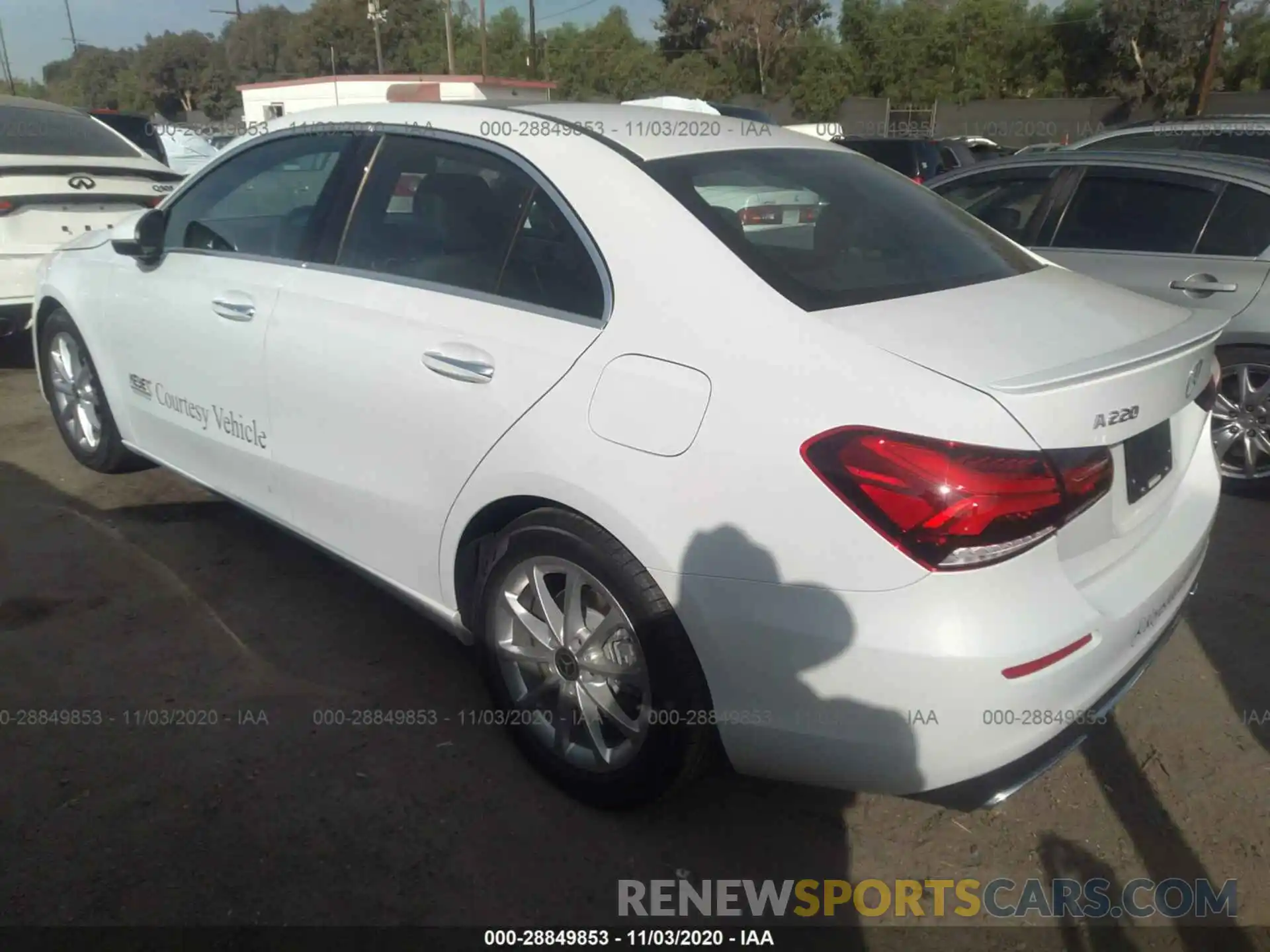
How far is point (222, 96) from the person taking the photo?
65.8 m

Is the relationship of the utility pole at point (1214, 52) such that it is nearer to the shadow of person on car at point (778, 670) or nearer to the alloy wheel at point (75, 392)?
the alloy wheel at point (75, 392)

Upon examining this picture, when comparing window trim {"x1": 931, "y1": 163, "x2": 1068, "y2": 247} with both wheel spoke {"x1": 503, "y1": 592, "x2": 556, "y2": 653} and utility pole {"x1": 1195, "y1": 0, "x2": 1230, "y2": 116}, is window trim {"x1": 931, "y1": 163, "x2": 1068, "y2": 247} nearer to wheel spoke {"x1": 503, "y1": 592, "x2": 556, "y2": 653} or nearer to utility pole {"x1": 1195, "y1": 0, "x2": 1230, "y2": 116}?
wheel spoke {"x1": 503, "y1": 592, "x2": 556, "y2": 653}

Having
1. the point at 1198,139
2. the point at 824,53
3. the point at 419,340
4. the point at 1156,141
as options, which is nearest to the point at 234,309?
the point at 419,340

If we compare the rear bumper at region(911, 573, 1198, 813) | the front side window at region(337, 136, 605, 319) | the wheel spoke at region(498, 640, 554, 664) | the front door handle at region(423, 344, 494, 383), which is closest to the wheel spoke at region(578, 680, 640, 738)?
the wheel spoke at region(498, 640, 554, 664)

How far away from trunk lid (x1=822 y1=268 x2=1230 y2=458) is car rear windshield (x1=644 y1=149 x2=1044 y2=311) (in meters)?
0.12

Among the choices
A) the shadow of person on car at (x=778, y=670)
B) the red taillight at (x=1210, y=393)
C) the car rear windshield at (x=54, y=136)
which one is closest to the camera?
the shadow of person on car at (x=778, y=670)

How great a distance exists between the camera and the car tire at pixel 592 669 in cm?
223

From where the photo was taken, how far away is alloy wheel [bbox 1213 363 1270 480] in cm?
459

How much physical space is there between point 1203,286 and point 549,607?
12.1ft

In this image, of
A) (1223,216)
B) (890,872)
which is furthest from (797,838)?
(1223,216)

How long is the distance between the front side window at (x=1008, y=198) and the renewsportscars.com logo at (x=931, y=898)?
3.67 m

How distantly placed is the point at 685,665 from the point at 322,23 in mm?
71945

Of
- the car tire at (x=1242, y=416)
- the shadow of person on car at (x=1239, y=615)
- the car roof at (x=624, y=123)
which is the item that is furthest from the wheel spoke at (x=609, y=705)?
the car tire at (x=1242, y=416)

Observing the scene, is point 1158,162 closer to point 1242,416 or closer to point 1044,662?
point 1242,416
